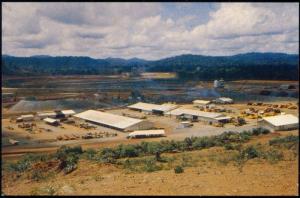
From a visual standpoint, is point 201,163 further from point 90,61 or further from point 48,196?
point 90,61

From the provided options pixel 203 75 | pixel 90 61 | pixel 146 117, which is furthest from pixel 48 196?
pixel 90 61

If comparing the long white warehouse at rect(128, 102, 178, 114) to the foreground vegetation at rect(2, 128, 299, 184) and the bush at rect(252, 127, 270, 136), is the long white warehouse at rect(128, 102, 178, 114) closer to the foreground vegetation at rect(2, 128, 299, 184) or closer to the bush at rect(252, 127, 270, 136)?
the bush at rect(252, 127, 270, 136)

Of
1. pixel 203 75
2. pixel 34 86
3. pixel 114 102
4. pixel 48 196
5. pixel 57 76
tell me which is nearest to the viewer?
pixel 48 196

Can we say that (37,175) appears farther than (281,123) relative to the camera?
No

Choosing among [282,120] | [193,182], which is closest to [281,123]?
[282,120]

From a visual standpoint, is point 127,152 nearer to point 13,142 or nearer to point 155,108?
point 13,142

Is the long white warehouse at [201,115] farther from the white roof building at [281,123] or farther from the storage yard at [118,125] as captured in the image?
the white roof building at [281,123]

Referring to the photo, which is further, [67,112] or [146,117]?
[67,112]

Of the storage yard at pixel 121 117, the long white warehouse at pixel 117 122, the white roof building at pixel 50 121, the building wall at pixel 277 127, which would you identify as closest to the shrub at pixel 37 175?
the storage yard at pixel 121 117
